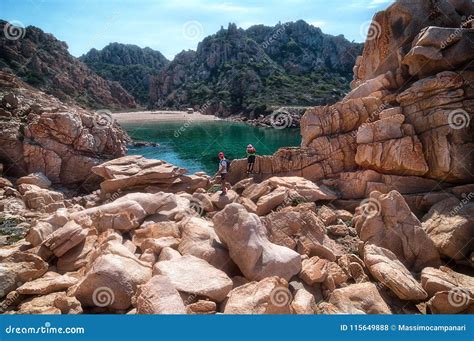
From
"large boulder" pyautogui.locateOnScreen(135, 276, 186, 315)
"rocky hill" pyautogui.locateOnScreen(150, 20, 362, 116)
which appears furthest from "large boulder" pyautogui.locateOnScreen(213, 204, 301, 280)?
"rocky hill" pyautogui.locateOnScreen(150, 20, 362, 116)

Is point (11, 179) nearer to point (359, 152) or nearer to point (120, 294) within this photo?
point (120, 294)

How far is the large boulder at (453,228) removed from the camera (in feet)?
47.5

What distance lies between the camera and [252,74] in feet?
492

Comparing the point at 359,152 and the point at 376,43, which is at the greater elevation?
the point at 376,43

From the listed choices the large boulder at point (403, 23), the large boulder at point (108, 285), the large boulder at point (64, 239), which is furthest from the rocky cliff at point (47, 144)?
A: the large boulder at point (403, 23)

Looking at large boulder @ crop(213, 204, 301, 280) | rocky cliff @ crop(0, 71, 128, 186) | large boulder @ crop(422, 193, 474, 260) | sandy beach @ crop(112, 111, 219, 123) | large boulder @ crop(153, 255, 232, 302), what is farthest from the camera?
sandy beach @ crop(112, 111, 219, 123)

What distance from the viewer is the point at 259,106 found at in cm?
12644

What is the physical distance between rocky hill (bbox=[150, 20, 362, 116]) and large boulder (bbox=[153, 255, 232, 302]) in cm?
11508

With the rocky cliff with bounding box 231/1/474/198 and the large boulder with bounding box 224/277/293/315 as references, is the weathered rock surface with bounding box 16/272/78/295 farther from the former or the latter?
the rocky cliff with bounding box 231/1/474/198

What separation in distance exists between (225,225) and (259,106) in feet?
388

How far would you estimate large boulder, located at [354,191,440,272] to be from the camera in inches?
559

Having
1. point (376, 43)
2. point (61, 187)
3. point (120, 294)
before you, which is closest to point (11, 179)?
point (61, 187)

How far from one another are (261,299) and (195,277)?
2242 millimetres

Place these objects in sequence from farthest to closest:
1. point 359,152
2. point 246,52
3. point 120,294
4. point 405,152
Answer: point 246,52, point 359,152, point 405,152, point 120,294
